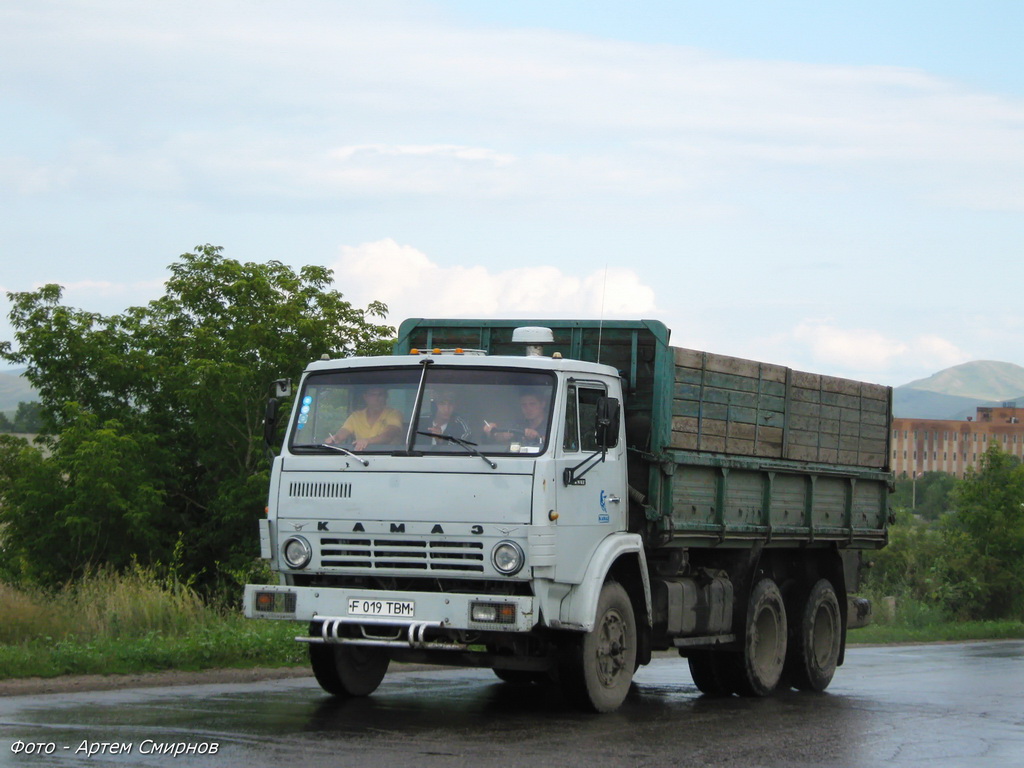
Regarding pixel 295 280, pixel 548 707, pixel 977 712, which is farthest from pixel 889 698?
pixel 295 280

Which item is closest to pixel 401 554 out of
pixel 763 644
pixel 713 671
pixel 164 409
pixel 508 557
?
pixel 508 557

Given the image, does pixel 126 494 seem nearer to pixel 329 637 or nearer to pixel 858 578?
pixel 858 578

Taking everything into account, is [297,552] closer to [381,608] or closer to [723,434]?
[381,608]

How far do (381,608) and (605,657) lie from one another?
1852 mm

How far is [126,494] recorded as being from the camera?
27781 millimetres

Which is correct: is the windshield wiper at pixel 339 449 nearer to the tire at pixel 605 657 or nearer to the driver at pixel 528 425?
the driver at pixel 528 425

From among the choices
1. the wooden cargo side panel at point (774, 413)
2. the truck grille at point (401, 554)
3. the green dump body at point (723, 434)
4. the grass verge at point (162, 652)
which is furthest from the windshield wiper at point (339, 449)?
the grass verge at point (162, 652)

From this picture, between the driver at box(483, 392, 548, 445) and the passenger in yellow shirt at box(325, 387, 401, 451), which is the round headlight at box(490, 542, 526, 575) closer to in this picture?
the driver at box(483, 392, 548, 445)

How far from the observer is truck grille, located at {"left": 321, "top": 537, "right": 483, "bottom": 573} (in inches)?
373

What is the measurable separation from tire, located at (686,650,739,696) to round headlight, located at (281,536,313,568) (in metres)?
4.38

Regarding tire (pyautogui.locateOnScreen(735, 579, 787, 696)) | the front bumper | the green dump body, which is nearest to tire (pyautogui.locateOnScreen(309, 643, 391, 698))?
the front bumper

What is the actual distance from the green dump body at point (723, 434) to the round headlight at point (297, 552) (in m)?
2.75

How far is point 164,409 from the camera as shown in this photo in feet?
102

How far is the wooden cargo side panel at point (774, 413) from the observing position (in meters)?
11.5
